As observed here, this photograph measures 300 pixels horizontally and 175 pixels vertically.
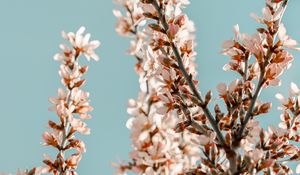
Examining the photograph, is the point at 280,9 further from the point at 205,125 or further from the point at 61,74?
the point at 61,74

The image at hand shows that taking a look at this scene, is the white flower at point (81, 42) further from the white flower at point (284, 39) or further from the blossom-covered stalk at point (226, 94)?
the white flower at point (284, 39)

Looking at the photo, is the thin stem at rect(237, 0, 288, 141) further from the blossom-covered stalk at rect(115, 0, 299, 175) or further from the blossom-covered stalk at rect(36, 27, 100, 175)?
the blossom-covered stalk at rect(36, 27, 100, 175)

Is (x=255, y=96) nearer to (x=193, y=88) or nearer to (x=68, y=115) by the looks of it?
(x=193, y=88)

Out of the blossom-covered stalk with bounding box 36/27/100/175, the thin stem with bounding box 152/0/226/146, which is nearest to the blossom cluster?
the blossom-covered stalk with bounding box 36/27/100/175

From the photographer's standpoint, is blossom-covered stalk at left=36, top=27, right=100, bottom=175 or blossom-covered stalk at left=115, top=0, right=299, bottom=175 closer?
blossom-covered stalk at left=115, top=0, right=299, bottom=175

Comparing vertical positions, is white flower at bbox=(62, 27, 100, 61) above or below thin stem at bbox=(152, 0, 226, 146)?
above

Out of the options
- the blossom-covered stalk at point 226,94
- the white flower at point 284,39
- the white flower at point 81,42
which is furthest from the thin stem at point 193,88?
the white flower at point 81,42

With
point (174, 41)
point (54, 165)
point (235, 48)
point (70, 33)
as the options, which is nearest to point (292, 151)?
point (235, 48)
